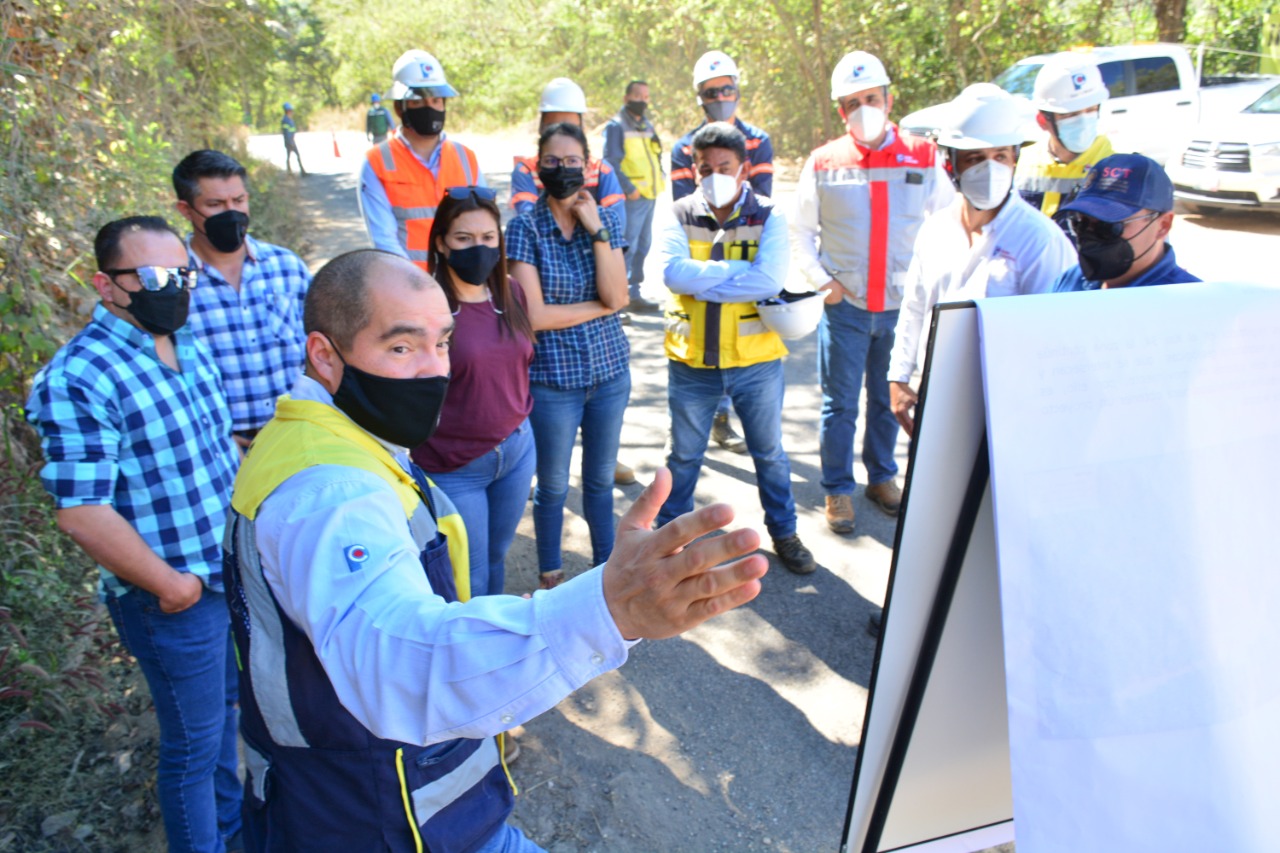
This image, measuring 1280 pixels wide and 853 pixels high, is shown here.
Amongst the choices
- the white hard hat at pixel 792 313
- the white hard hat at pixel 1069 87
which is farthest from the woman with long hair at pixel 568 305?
the white hard hat at pixel 1069 87

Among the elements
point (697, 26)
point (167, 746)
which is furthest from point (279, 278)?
point (697, 26)

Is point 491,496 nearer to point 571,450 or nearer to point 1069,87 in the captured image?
point 571,450

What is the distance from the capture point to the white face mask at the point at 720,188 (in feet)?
12.5

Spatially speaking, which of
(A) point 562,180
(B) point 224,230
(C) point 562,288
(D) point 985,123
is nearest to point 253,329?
(B) point 224,230

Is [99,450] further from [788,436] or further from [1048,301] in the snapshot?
[788,436]

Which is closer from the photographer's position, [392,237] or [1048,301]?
[1048,301]

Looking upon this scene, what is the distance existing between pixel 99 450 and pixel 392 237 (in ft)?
8.24

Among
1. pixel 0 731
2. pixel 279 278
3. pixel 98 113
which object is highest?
pixel 98 113

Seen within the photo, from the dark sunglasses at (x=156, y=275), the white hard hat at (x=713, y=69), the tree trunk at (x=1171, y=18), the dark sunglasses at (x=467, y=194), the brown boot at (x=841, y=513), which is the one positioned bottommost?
the brown boot at (x=841, y=513)

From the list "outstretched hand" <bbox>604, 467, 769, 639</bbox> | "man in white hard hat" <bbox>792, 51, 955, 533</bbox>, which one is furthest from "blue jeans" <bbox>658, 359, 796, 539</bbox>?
"outstretched hand" <bbox>604, 467, 769, 639</bbox>

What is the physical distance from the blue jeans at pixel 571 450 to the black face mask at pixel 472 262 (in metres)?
0.68

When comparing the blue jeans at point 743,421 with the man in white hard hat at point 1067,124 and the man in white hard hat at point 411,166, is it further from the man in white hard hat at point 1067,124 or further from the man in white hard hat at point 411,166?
the man in white hard hat at point 1067,124

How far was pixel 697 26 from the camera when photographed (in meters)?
21.2

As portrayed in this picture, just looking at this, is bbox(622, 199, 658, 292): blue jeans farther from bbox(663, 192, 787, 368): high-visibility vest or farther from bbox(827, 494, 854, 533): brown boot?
bbox(663, 192, 787, 368): high-visibility vest
